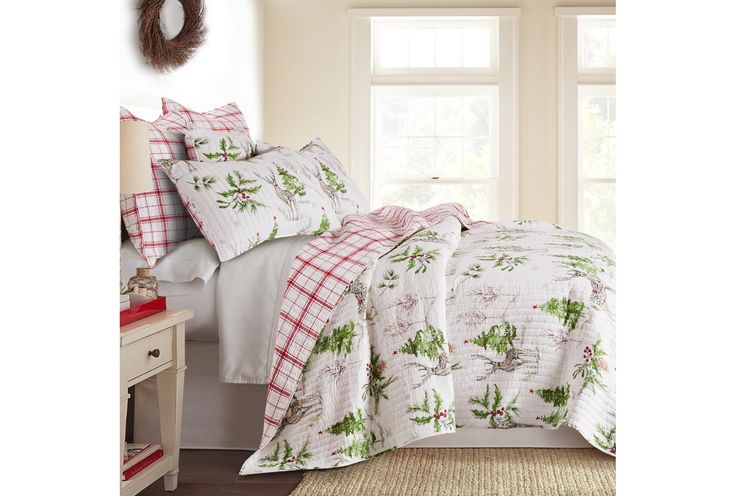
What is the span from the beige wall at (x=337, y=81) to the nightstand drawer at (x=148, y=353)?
373 cm

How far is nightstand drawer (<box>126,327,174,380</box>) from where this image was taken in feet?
6.46

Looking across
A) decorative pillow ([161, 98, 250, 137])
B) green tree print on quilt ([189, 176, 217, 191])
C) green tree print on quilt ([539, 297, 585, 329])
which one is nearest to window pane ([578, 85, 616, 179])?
decorative pillow ([161, 98, 250, 137])

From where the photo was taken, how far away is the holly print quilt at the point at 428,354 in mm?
2338

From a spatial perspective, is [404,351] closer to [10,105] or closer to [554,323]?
[554,323]

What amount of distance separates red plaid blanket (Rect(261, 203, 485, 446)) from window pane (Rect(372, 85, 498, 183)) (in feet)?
10.3

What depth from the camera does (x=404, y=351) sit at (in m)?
2.37

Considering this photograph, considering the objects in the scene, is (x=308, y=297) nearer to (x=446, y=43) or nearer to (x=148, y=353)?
(x=148, y=353)

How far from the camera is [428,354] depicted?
2363 millimetres

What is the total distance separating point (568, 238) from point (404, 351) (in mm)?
945

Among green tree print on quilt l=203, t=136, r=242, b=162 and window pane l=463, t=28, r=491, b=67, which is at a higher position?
window pane l=463, t=28, r=491, b=67

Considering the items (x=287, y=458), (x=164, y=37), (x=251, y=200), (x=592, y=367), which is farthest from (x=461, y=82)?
(x=287, y=458)

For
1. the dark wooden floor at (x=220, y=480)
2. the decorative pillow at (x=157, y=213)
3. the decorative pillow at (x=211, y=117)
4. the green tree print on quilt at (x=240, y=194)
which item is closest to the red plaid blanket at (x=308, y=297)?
the dark wooden floor at (x=220, y=480)

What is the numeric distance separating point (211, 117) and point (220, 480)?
1.65m

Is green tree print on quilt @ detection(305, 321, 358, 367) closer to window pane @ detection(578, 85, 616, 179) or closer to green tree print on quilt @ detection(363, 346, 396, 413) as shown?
green tree print on quilt @ detection(363, 346, 396, 413)
